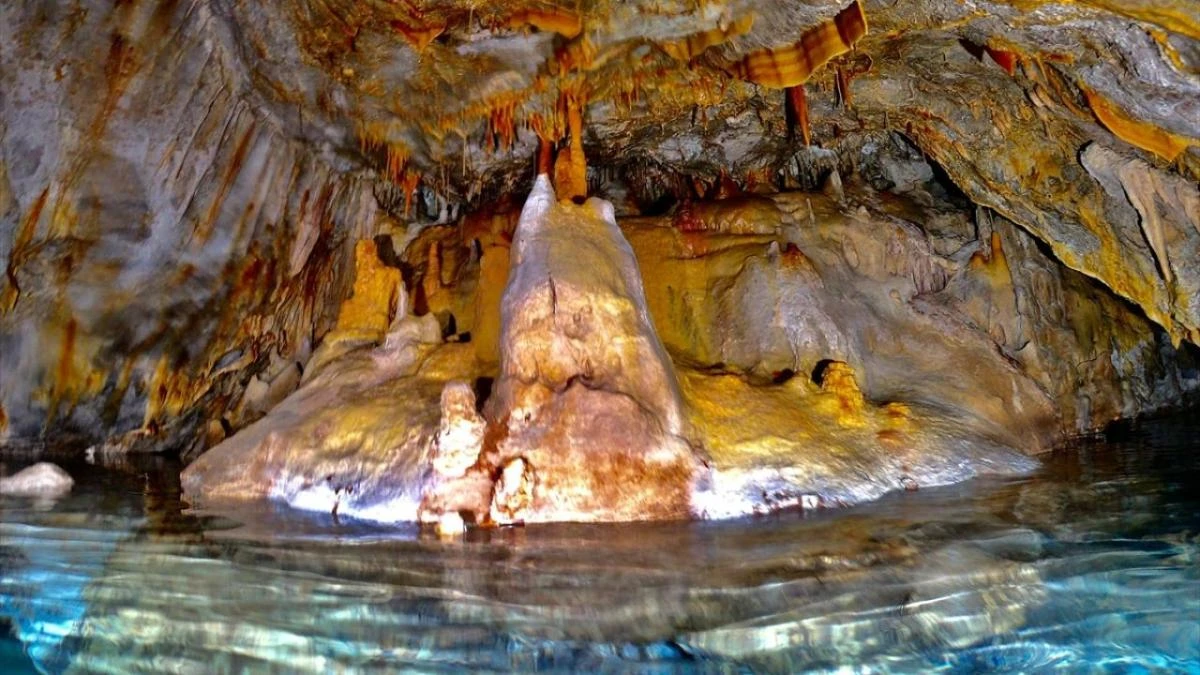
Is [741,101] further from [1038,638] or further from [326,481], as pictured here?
[1038,638]

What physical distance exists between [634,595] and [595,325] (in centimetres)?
346

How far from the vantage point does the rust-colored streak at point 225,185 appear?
420 inches

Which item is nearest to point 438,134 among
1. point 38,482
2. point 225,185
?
point 225,185

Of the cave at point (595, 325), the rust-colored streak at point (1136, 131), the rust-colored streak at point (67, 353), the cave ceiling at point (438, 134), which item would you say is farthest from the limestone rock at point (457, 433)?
the rust-colored streak at point (67, 353)

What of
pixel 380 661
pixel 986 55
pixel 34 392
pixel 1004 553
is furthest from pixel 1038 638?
pixel 34 392

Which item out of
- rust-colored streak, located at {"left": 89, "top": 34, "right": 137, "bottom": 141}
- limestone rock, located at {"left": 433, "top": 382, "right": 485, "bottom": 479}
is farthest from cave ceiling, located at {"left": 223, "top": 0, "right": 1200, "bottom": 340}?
limestone rock, located at {"left": 433, "top": 382, "right": 485, "bottom": 479}

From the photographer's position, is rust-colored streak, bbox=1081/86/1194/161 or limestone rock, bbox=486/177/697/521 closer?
limestone rock, bbox=486/177/697/521

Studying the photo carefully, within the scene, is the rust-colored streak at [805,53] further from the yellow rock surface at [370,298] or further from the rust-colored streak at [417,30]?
the yellow rock surface at [370,298]

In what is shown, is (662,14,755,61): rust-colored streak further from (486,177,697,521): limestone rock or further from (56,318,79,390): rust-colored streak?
(56,318,79,390): rust-colored streak

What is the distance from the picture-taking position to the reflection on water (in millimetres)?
3723

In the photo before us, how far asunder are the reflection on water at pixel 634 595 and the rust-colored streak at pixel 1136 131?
9.34 ft

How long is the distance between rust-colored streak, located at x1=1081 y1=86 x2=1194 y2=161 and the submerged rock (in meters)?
10.2

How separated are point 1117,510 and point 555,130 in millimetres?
7288

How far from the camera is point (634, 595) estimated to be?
450 centimetres
